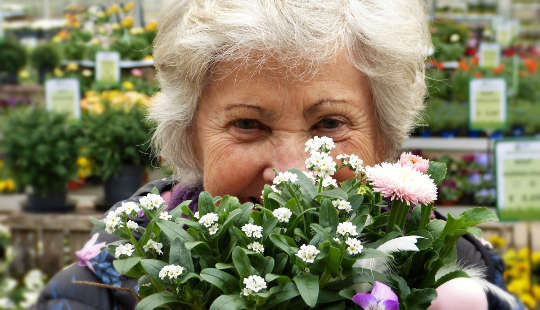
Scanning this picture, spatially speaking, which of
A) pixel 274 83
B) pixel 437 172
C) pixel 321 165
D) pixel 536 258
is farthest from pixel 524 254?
pixel 321 165

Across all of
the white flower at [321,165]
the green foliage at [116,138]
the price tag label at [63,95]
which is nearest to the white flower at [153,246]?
the white flower at [321,165]

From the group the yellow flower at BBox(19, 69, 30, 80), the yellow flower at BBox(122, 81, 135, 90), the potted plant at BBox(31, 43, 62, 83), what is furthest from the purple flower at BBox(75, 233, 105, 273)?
the yellow flower at BBox(19, 69, 30, 80)

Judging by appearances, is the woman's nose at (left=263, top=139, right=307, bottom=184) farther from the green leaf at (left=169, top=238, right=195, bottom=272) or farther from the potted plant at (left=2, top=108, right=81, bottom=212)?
the potted plant at (left=2, top=108, right=81, bottom=212)

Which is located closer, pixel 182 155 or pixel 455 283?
pixel 455 283

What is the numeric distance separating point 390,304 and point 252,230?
172 mm

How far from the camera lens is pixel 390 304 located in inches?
26.5

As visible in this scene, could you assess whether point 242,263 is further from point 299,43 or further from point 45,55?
point 45,55

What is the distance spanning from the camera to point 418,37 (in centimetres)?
120

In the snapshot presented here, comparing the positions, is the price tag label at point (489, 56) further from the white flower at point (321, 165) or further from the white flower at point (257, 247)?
the white flower at point (257, 247)

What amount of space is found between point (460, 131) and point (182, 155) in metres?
3.02

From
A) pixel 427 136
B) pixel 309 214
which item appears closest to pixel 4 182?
pixel 427 136

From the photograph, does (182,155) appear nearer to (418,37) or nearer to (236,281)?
(418,37)

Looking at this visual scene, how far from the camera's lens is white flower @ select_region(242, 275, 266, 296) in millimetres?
649

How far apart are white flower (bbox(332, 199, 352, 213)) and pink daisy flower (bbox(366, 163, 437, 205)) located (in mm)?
36
